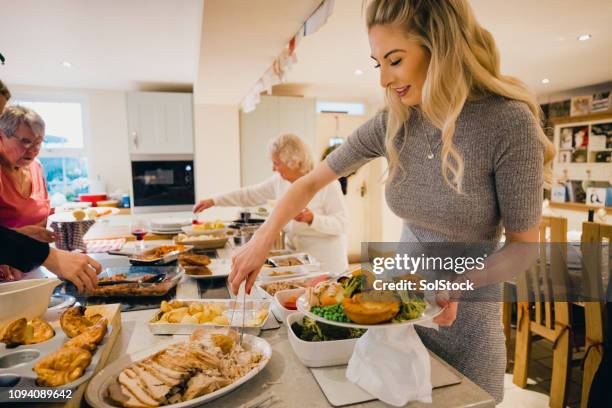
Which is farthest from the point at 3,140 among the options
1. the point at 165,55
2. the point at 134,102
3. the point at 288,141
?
the point at 134,102

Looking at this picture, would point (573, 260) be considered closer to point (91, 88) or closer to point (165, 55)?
point (165, 55)

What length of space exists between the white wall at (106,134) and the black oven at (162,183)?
42 cm

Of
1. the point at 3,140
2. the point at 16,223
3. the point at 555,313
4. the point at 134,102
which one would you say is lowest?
the point at 555,313

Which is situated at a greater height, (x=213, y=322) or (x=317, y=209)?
(x=317, y=209)

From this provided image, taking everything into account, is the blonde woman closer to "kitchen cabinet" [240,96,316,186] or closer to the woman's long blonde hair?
the woman's long blonde hair

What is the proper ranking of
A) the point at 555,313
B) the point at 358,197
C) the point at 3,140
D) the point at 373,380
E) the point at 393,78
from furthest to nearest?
1. the point at 358,197
2. the point at 555,313
3. the point at 3,140
4. the point at 393,78
5. the point at 373,380

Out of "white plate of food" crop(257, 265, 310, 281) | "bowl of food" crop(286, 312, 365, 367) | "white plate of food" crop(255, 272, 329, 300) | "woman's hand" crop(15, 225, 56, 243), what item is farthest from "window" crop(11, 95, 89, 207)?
"bowl of food" crop(286, 312, 365, 367)

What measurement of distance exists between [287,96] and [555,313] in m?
3.76

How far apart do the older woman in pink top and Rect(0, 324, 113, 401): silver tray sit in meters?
1.15

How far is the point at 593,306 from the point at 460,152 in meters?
1.72

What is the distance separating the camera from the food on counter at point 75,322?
0.89m

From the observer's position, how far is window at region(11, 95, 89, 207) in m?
5.09

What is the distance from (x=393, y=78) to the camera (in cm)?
99

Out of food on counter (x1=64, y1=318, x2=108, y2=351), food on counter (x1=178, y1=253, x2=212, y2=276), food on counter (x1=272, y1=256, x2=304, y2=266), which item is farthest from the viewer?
food on counter (x1=272, y1=256, x2=304, y2=266)
